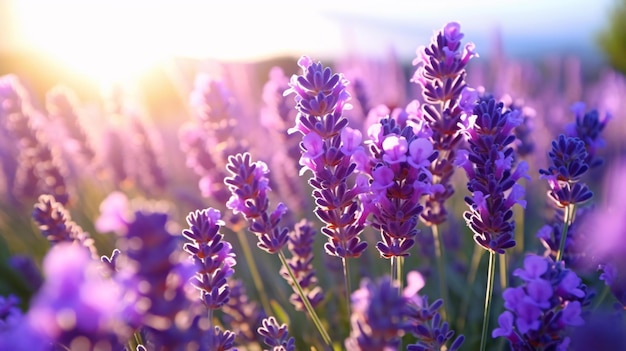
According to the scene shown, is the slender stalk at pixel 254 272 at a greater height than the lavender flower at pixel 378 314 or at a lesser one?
lesser

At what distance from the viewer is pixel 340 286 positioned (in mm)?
2633

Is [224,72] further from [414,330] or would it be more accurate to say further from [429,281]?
[414,330]

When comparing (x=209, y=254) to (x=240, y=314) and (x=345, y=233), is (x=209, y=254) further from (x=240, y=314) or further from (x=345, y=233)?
(x=240, y=314)

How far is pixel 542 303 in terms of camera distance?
1.09 m

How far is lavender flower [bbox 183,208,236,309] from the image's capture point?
137 cm

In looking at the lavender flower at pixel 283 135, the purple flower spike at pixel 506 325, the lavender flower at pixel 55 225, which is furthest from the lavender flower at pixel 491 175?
the lavender flower at pixel 283 135

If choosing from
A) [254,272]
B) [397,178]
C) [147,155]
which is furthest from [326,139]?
[147,155]

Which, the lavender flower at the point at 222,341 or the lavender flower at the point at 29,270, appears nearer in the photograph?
the lavender flower at the point at 222,341

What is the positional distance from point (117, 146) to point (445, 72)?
2492mm

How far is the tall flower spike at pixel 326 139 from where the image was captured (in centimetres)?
140

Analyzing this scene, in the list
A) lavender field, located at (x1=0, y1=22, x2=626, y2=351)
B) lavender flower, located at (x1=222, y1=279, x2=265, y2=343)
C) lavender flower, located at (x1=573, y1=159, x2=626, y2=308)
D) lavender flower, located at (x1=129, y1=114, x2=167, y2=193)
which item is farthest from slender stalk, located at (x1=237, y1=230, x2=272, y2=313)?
lavender flower, located at (x1=129, y1=114, x2=167, y2=193)

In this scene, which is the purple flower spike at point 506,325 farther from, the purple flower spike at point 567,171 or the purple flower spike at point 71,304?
the purple flower spike at point 71,304

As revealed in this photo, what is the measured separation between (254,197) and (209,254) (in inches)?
8.1

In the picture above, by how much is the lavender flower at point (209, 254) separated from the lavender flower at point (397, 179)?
0.37 metres
